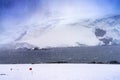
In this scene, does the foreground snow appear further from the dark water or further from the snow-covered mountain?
the snow-covered mountain

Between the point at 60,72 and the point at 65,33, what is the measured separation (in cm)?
73

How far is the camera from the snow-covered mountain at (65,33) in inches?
173

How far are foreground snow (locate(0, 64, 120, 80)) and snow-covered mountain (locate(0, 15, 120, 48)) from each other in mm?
377

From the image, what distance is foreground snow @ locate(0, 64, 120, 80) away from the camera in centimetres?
382

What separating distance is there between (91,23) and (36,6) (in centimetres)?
97

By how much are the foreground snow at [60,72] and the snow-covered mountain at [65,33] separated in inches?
14.8

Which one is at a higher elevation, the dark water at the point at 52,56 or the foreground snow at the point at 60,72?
the dark water at the point at 52,56

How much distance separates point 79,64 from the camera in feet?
14.9

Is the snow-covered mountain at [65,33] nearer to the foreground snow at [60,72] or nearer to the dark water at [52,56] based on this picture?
the dark water at [52,56]

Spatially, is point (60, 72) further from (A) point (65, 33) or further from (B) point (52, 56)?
(A) point (65, 33)

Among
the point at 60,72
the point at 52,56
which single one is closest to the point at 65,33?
the point at 52,56

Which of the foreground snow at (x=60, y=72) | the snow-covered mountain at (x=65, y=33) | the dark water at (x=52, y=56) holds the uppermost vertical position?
the snow-covered mountain at (x=65, y=33)

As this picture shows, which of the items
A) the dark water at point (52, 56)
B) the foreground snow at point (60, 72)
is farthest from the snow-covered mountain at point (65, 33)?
the foreground snow at point (60, 72)

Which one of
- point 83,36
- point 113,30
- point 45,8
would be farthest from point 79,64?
point 45,8
